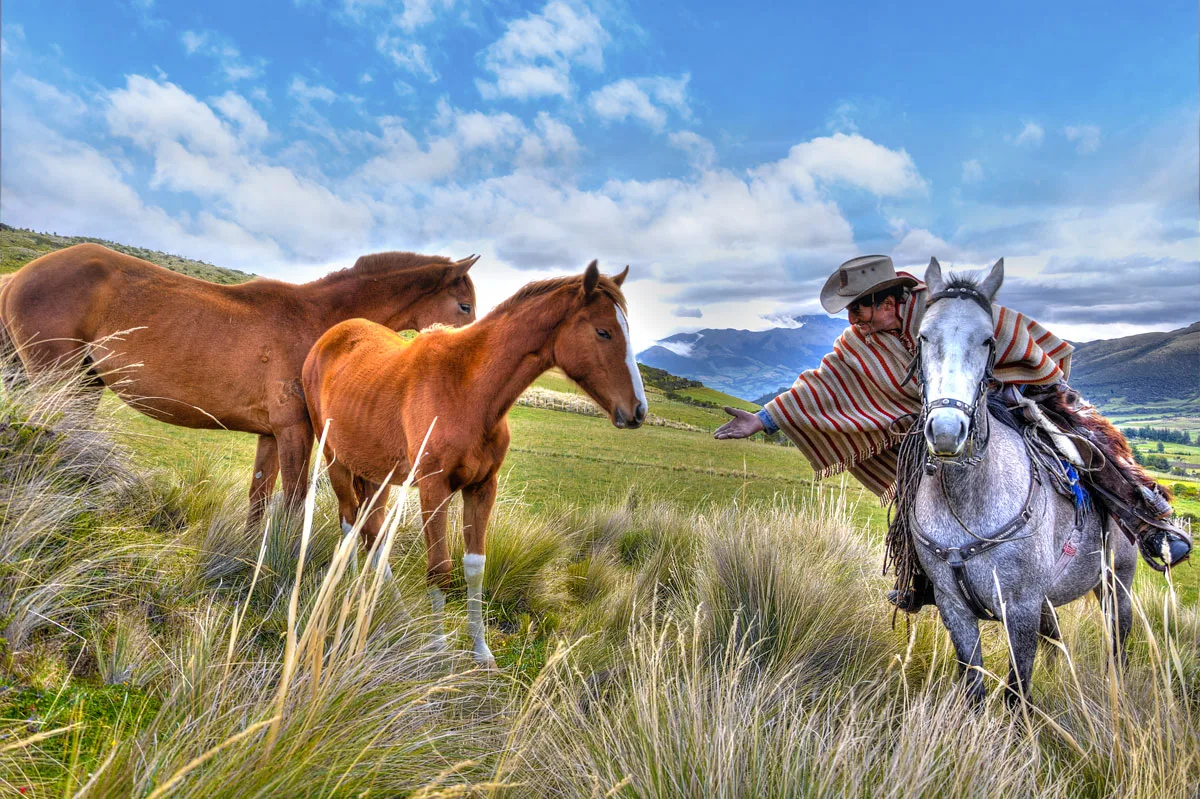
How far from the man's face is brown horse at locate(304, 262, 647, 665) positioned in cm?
165

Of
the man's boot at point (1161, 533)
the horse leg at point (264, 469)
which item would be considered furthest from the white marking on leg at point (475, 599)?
the man's boot at point (1161, 533)

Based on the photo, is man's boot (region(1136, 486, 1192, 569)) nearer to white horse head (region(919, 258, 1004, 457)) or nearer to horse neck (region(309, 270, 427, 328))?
white horse head (region(919, 258, 1004, 457))

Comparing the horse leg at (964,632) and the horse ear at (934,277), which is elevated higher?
the horse ear at (934,277)

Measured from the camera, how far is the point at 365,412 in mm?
4742

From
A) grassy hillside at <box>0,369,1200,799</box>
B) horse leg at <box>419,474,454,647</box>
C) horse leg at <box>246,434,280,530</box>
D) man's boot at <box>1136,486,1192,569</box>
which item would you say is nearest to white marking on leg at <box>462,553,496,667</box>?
horse leg at <box>419,474,454,647</box>

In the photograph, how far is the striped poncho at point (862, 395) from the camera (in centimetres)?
412

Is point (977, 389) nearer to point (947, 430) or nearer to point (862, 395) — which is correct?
point (947, 430)

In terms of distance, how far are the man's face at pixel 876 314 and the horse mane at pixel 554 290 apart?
1.61 m

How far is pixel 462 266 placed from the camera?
231 inches

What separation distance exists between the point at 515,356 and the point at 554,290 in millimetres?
509

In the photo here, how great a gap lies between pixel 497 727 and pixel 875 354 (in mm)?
3359

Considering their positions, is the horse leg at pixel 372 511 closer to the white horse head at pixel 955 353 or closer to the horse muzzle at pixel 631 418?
the horse muzzle at pixel 631 418

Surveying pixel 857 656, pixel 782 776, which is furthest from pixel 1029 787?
pixel 857 656

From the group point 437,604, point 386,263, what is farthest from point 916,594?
point 386,263
